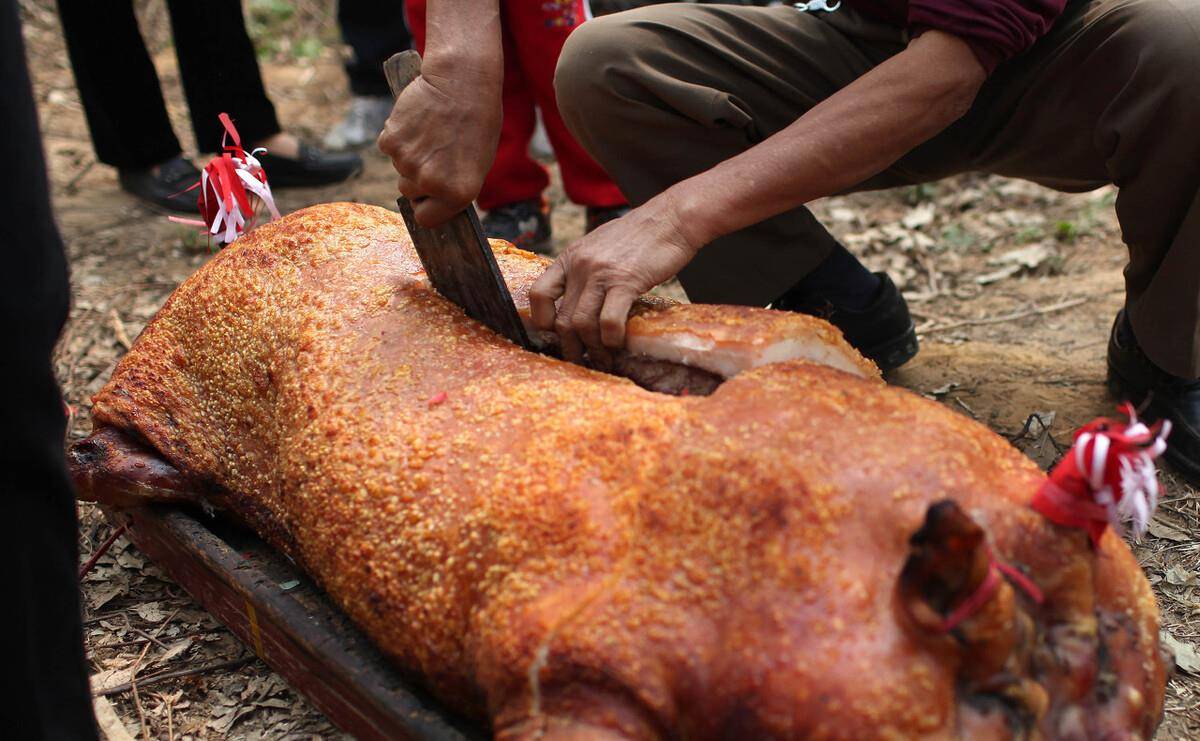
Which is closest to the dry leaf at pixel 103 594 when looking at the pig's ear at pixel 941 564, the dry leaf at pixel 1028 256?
the pig's ear at pixel 941 564

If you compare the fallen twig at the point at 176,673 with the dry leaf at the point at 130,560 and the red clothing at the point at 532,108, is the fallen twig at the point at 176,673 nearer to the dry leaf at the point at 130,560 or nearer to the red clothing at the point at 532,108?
the dry leaf at the point at 130,560

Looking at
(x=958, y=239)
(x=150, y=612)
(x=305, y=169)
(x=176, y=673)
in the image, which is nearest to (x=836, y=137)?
(x=176, y=673)

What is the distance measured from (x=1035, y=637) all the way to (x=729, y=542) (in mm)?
454

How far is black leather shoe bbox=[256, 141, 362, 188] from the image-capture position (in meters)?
5.31

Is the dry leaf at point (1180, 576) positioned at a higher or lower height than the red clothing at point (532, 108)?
lower

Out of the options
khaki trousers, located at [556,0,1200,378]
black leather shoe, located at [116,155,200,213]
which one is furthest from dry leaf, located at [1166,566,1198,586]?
black leather shoe, located at [116,155,200,213]

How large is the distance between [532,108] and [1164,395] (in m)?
2.73

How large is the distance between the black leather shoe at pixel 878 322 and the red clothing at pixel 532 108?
128cm

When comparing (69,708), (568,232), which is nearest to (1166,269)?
(69,708)

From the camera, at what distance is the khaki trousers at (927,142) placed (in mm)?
2416

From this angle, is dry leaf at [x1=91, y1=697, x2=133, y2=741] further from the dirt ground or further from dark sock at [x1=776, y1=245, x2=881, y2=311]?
dark sock at [x1=776, y1=245, x2=881, y2=311]

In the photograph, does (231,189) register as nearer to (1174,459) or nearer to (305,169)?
(1174,459)

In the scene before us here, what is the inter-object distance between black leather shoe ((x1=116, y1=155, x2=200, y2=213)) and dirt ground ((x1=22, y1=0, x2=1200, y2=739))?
0.11m

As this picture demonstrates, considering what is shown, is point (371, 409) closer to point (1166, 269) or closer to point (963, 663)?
point (963, 663)
